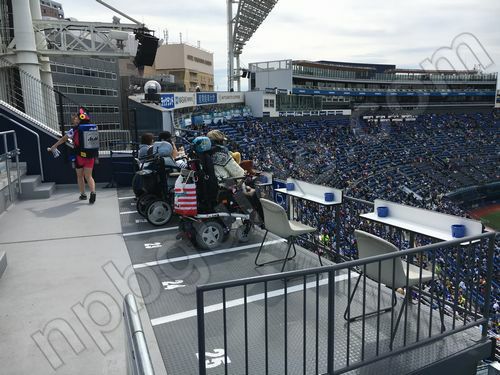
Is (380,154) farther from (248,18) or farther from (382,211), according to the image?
(382,211)

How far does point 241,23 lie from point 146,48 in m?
30.1

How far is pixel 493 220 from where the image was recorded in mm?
27891

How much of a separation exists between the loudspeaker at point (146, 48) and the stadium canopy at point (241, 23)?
27.4 meters

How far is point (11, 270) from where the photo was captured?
13.1 feet

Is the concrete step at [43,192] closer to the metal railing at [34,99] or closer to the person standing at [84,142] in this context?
the person standing at [84,142]

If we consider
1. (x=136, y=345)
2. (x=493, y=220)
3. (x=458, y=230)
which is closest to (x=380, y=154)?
(x=493, y=220)

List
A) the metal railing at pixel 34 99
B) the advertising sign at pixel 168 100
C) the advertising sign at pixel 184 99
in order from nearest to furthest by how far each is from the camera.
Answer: the metal railing at pixel 34 99 → the advertising sign at pixel 168 100 → the advertising sign at pixel 184 99

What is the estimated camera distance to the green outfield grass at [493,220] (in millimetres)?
26094

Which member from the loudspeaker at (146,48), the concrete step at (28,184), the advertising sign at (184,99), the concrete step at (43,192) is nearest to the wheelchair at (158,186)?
the concrete step at (43,192)

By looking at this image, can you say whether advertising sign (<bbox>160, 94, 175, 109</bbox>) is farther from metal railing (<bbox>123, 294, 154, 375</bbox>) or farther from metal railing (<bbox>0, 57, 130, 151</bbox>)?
metal railing (<bbox>123, 294, 154, 375</bbox>)

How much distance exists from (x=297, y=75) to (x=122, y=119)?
18.9m

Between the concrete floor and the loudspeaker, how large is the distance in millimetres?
7177

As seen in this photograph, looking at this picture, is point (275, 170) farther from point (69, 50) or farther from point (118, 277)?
point (118, 277)

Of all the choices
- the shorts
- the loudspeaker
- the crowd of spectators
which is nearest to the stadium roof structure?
the crowd of spectators
